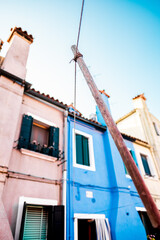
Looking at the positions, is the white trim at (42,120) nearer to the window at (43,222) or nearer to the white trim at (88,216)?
the window at (43,222)

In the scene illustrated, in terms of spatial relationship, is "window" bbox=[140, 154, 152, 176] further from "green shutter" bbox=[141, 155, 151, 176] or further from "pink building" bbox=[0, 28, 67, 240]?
"pink building" bbox=[0, 28, 67, 240]

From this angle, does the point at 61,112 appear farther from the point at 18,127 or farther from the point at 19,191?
the point at 19,191

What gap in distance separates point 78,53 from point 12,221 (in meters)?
5.34

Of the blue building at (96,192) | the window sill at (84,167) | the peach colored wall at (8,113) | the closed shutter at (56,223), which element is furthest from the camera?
the window sill at (84,167)

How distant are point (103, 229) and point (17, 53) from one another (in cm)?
840

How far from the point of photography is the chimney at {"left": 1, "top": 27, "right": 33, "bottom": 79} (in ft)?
21.4

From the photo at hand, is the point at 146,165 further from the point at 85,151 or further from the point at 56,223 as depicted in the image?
the point at 56,223

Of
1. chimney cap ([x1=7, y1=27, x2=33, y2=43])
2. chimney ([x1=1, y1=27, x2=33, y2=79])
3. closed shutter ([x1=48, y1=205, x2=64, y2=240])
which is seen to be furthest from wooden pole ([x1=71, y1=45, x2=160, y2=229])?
chimney cap ([x1=7, y1=27, x2=33, y2=43])

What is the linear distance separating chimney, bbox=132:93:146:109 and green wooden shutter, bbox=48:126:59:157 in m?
9.68

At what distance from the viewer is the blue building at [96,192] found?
564 cm

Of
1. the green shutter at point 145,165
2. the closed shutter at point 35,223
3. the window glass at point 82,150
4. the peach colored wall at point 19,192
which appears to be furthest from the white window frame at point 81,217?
the green shutter at point 145,165

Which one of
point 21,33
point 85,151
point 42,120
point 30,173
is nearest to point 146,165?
point 85,151

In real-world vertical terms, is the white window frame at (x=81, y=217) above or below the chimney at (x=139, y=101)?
below

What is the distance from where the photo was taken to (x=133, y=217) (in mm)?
6547
